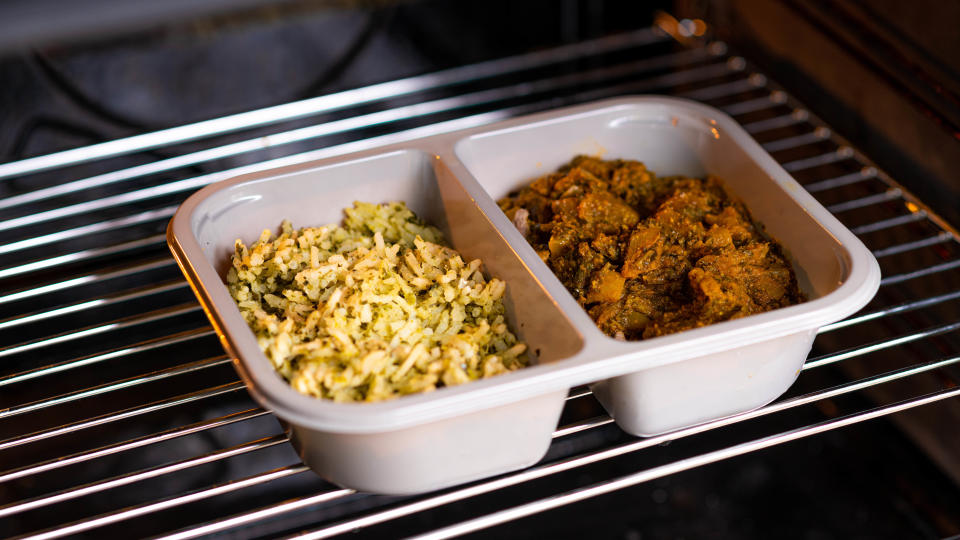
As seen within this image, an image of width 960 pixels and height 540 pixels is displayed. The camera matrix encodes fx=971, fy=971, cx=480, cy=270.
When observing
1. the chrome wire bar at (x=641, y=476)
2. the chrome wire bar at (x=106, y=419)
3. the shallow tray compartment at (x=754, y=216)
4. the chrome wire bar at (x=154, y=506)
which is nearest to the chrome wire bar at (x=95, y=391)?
the chrome wire bar at (x=106, y=419)

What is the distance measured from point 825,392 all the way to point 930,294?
460mm

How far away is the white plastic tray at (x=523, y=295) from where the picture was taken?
2.94 feet

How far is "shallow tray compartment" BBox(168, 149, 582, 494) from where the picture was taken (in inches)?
34.2

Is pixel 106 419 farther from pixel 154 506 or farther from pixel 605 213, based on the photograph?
pixel 605 213

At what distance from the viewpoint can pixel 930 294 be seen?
1.41 m

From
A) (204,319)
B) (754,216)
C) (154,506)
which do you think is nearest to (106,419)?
(154,506)

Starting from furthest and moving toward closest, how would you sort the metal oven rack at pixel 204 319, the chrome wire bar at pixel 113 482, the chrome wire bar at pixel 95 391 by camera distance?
the metal oven rack at pixel 204 319
the chrome wire bar at pixel 95 391
the chrome wire bar at pixel 113 482

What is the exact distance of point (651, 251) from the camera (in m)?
1.10

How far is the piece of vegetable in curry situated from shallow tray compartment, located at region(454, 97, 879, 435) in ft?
0.12

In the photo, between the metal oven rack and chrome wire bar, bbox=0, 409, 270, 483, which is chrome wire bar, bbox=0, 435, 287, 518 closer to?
chrome wire bar, bbox=0, 409, 270, 483

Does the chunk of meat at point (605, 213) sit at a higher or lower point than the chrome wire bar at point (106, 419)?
lower

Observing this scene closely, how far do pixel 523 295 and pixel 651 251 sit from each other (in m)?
0.16

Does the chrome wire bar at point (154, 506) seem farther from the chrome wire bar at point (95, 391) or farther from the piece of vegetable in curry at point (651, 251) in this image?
the piece of vegetable in curry at point (651, 251)

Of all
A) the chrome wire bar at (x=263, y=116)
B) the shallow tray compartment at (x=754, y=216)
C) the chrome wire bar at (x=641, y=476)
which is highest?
the chrome wire bar at (x=263, y=116)
